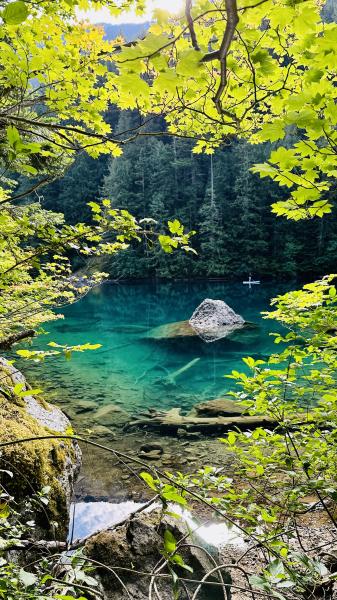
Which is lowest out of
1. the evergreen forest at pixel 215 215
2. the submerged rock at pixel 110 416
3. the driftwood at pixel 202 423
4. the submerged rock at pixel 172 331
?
the submerged rock at pixel 110 416

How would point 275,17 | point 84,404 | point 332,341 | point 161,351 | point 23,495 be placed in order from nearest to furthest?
point 275,17, point 332,341, point 23,495, point 84,404, point 161,351

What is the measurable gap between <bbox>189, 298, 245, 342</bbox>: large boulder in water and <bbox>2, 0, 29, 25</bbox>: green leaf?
16.9m

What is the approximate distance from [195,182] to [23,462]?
40.4m

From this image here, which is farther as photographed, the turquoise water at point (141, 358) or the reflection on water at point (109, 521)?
the turquoise water at point (141, 358)

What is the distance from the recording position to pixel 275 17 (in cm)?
145

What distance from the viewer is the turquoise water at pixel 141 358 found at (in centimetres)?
1075

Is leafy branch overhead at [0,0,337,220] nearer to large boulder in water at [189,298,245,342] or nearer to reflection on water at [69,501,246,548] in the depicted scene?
reflection on water at [69,501,246,548]

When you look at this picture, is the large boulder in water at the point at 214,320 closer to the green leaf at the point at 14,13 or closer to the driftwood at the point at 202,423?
the driftwood at the point at 202,423

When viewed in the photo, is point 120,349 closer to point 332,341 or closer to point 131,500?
point 131,500

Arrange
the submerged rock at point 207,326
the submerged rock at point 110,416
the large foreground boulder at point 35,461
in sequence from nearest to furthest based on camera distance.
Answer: the large foreground boulder at point 35,461 → the submerged rock at point 110,416 → the submerged rock at point 207,326

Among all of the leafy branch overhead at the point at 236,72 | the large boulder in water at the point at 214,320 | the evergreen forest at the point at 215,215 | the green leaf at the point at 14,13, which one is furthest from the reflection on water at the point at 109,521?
the evergreen forest at the point at 215,215

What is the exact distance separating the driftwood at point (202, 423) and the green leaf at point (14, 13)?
314 inches

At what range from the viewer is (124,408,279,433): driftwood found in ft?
27.0

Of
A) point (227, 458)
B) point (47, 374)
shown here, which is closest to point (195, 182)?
point (47, 374)
